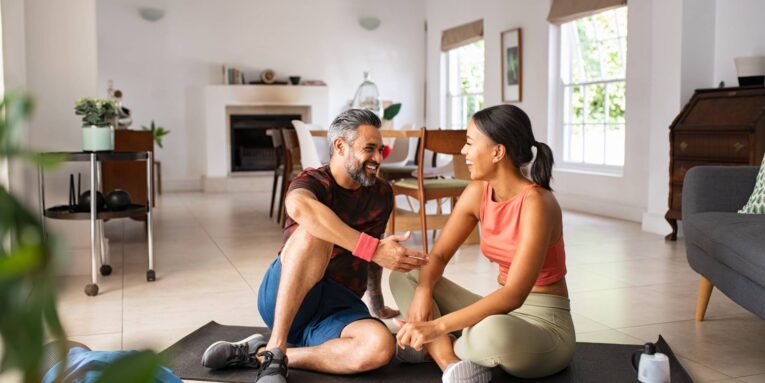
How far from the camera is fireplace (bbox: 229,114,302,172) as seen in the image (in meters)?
10.9

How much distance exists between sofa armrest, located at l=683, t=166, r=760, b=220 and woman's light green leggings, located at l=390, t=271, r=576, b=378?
1.31 m

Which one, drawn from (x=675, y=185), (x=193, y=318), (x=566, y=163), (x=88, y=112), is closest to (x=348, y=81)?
(x=566, y=163)

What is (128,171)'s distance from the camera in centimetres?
621

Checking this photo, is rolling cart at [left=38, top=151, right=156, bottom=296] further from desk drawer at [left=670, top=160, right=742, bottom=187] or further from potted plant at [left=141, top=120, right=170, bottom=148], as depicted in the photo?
potted plant at [left=141, top=120, right=170, bottom=148]

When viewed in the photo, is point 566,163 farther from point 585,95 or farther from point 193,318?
point 193,318

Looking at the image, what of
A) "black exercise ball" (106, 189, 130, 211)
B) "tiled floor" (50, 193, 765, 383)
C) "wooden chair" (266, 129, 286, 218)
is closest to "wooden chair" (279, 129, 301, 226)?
"wooden chair" (266, 129, 286, 218)

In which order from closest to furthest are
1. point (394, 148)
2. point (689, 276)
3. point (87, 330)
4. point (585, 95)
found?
point (87, 330)
point (689, 276)
point (394, 148)
point (585, 95)

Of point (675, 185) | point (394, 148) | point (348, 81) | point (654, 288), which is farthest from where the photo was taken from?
point (348, 81)

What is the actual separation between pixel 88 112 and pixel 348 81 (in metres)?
7.17

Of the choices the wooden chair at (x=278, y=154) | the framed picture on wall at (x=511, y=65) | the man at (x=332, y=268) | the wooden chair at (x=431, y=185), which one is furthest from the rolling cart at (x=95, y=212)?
the framed picture on wall at (x=511, y=65)

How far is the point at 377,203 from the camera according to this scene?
284cm

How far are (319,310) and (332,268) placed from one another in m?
0.16

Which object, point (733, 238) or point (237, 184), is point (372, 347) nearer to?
point (733, 238)

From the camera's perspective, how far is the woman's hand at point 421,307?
101 inches
